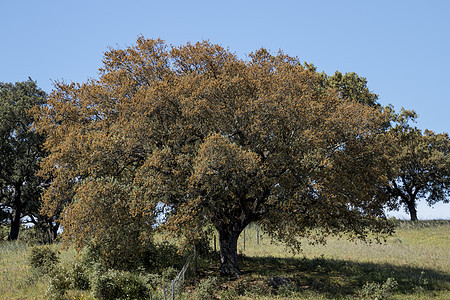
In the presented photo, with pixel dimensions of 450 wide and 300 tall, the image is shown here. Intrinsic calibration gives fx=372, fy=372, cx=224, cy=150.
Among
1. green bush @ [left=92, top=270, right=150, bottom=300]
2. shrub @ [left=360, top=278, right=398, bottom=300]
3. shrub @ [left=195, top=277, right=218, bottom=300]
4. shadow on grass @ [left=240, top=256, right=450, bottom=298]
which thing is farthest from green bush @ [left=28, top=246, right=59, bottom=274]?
shrub @ [left=360, top=278, right=398, bottom=300]

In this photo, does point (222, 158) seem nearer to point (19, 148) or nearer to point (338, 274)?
point (338, 274)

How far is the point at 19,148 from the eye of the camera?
129ft

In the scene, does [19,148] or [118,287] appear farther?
[19,148]

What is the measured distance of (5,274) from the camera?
21.9 m

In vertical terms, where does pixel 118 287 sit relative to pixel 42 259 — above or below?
below

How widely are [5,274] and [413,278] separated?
77.1ft

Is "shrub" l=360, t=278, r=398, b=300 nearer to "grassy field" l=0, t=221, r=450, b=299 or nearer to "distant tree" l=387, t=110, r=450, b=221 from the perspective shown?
"grassy field" l=0, t=221, r=450, b=299

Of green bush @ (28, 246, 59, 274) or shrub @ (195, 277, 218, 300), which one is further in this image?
green bush @ (28, 246, 59, 274)

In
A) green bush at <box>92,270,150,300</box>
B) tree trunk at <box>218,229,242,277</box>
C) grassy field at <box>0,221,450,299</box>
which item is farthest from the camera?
tree trunk at <box>218,229,242,277</box>

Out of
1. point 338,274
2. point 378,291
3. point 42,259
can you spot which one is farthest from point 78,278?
point 378,291

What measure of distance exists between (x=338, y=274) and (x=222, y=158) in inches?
451

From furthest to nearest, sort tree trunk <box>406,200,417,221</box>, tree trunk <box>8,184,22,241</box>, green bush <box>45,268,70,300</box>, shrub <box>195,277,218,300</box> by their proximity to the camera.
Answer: tree trunk <box>406,200,417,221</box>, tree trunk <box>8,184,22,241</box>, green bush <box>45,268,70,300</box>, shrub <box>195,277,218,300</box>

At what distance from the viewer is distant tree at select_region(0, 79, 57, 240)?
38125 millimetres

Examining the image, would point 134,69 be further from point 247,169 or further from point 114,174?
point 247,169
